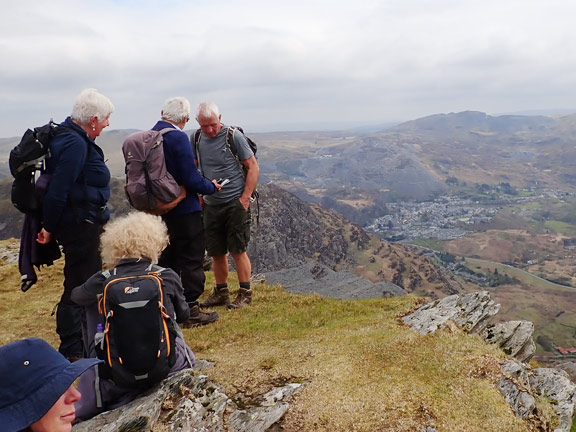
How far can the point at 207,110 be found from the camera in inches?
441

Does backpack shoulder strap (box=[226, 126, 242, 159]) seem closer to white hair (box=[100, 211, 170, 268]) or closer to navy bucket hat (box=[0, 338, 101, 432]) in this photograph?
white hair (box=[100, 211, 170, 268])

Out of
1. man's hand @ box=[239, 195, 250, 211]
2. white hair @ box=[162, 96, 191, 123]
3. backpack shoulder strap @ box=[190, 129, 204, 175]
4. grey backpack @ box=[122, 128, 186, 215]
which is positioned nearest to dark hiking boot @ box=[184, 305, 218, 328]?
man's hand @ box=[239, 195, 250, 211]

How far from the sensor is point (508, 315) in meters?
184

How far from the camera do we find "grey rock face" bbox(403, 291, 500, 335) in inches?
465

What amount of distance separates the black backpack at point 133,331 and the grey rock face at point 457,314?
738cm

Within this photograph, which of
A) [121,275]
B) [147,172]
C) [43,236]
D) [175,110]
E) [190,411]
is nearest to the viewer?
[121,275]

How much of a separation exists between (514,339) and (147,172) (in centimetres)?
1182

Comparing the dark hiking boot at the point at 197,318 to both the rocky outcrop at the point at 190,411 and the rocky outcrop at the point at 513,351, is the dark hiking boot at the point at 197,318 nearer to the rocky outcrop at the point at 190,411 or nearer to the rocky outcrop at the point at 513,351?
the rocky outcrop at the point at 190,411

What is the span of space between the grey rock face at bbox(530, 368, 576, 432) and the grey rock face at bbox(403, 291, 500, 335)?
2.40 metres

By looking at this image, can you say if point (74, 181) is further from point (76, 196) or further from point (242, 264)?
point (242, 264)

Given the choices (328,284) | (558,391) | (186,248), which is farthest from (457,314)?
(328,284)

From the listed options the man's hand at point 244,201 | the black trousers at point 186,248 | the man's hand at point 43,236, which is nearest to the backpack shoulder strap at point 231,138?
the man's hand at point 244,201

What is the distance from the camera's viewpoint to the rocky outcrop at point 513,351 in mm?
8141

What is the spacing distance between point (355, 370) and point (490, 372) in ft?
9.51
